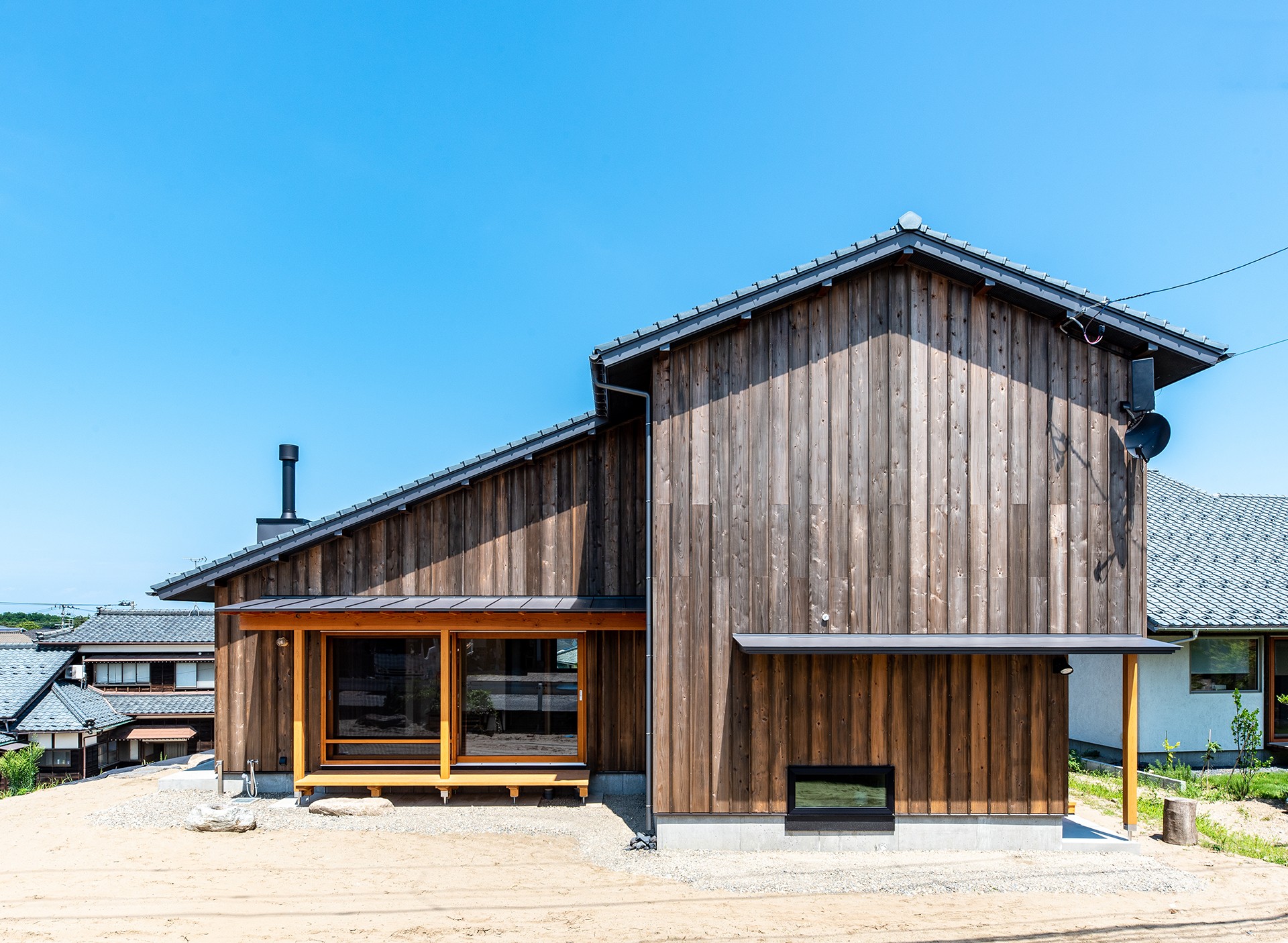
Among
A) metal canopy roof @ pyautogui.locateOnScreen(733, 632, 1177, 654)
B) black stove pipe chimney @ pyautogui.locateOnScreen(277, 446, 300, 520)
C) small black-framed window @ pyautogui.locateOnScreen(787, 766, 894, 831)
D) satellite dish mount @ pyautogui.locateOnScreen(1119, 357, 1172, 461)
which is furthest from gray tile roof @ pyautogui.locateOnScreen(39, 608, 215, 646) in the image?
satellite dish mount @ pyautogui.locateOnScreen(1119, 357, 1172, 461)

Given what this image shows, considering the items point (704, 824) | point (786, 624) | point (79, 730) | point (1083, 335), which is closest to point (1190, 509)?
point (1083, 335)

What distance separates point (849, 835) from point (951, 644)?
2.45 m

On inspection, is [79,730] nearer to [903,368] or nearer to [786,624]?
[786,624]

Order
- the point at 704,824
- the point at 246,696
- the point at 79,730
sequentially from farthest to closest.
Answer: the point at 79,730
the point at 246,696
the point at 704,824

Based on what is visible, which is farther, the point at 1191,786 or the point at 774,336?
the point at 1191,786

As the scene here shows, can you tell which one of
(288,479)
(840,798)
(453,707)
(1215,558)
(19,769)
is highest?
(288,479)

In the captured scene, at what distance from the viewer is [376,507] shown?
10336 millimetres

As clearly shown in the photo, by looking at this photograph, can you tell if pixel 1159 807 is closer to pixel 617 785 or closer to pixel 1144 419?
pixel 1144 419

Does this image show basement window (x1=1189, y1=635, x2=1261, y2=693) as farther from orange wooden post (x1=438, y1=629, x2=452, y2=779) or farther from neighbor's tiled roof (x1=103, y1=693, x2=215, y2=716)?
neighbor's tiled roof (x1=103, y1=693, x2=215, y2=716)

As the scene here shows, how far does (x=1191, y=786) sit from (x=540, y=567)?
10.3 meters

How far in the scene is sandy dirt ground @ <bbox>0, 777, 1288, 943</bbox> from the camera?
5.99 metres

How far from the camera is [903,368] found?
8359mm

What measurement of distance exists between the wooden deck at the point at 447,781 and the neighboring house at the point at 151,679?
23316 millimetres

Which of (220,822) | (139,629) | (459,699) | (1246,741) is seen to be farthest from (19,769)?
(1246,741)
